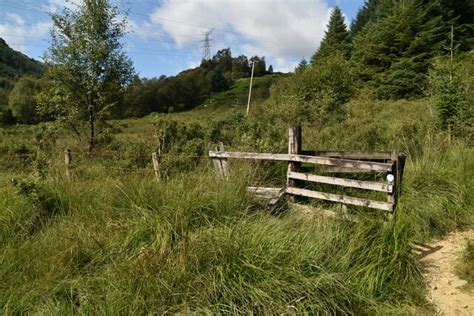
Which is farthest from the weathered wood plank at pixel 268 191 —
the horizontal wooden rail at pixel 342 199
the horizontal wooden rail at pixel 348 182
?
the horizontal wooden rail at pixel 348 182

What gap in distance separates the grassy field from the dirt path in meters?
0.22

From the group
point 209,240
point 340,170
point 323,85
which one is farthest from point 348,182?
point 323,85

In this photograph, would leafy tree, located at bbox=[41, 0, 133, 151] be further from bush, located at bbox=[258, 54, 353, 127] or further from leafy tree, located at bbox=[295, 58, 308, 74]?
leafy tree, located at bbox=[295, 58, 308, 74]

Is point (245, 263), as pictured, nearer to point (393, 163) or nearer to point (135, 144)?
point (393, 163)

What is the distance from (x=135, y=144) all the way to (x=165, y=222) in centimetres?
971

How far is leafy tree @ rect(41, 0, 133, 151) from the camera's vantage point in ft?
38.3

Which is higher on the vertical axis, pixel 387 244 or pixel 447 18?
pixel 447 18

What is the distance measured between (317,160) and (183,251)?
2930mm

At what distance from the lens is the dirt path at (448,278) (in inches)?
150

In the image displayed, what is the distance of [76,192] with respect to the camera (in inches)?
178

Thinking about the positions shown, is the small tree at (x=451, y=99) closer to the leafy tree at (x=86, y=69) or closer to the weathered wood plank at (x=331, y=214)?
the weathered wood plank at (x=331, y=214)

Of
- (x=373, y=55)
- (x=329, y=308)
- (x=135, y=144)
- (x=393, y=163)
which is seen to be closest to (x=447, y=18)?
(x=373, y=55)

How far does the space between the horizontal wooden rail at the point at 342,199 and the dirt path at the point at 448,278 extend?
0.87 metres

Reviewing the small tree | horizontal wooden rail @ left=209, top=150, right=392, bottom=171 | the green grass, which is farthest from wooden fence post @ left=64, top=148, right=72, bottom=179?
the small tree
